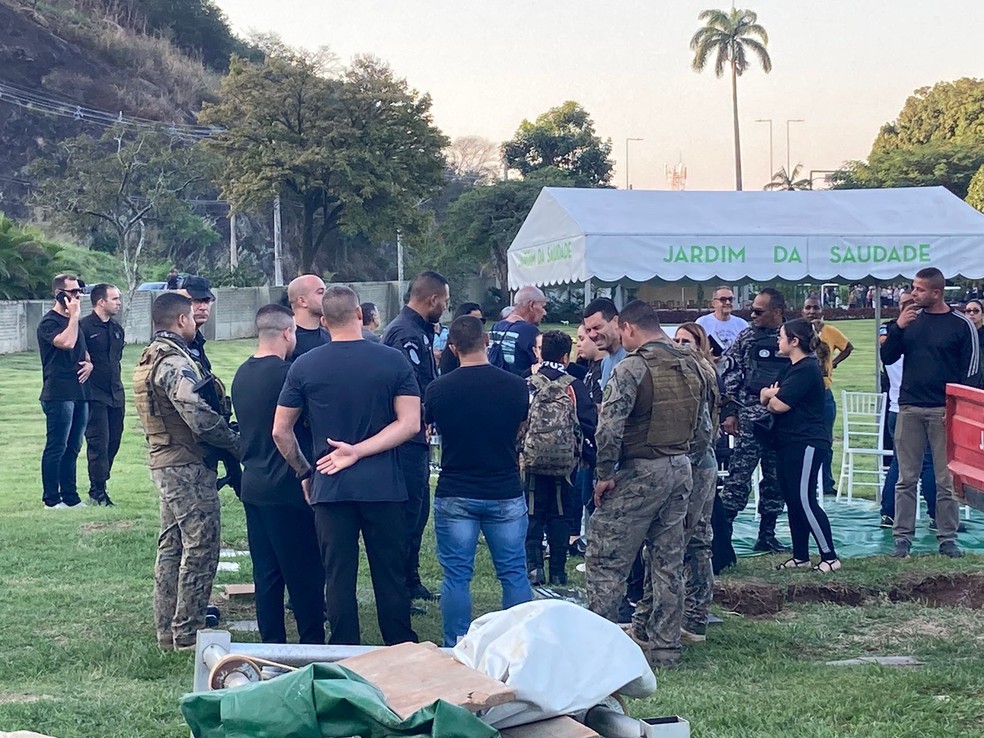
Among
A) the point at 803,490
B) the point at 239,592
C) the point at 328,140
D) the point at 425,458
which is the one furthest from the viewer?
the point at 328,140

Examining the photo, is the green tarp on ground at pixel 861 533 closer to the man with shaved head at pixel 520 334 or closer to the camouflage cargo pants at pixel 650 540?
the man with shaved head at pixel 520 334

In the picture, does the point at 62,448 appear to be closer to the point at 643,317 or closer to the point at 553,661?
the point at 643,317

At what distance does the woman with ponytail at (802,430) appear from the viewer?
824 cm

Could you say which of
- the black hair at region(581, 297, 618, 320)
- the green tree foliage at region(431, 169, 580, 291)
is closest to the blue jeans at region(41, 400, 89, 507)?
the black hair at region(581, 297, 618, 320)

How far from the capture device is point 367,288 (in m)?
51.2

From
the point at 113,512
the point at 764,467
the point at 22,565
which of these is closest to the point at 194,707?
the point at 22,565

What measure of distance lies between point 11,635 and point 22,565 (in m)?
1.94

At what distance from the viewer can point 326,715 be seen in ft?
8.79

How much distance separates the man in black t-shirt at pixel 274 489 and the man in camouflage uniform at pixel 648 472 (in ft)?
4.95

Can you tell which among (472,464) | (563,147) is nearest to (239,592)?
(472,464)

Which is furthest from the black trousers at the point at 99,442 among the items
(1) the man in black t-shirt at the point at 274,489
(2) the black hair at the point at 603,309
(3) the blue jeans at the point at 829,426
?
(3) the blue jeans at the point at 829,426

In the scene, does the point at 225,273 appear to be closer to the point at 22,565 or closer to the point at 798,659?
the point at 22,565

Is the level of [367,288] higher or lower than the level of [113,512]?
higher

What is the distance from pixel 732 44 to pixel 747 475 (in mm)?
61210
